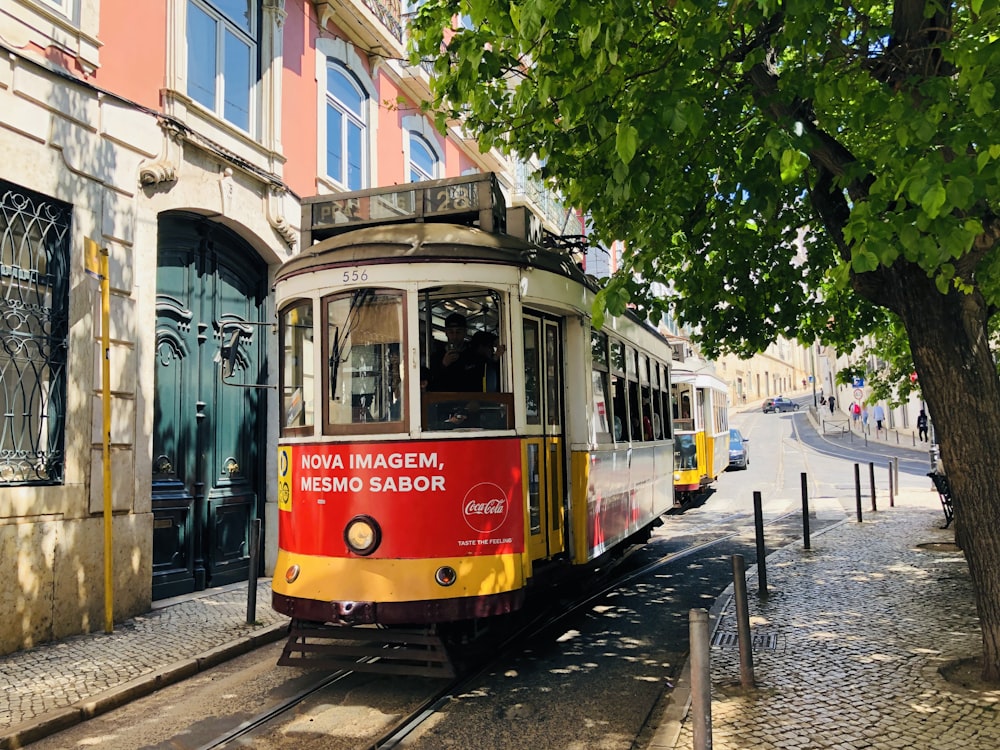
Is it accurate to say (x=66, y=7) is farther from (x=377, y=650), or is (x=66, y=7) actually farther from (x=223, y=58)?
(x=377, y=650)

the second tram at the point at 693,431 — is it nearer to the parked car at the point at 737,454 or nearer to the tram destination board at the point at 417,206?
the parked car at the point at 737,454

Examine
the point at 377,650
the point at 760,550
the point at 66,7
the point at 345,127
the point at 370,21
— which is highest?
the point at 370,21

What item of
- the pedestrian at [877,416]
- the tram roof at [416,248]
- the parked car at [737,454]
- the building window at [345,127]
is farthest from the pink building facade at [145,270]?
the pedestrian at [877,416]

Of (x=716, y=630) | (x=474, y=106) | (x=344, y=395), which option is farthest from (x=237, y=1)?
(x=716, y=630)

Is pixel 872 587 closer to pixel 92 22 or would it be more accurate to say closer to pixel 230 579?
pixel 230 579

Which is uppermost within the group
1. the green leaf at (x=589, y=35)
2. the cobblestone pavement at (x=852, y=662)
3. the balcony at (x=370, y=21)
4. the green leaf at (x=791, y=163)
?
the balcony at (x=370, y=21)

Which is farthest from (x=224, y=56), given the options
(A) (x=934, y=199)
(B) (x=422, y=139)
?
(A) (x=934, y=199)

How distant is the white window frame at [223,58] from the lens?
9.47 meters

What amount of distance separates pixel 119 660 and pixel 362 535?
2.68 meters

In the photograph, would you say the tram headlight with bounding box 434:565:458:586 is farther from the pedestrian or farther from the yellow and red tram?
the pedestrian

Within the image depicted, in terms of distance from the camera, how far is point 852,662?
18.7 ft

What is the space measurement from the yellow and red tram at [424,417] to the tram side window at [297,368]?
0.06 ft

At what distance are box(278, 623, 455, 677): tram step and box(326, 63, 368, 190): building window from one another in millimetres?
8689

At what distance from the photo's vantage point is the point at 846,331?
9.55 m
